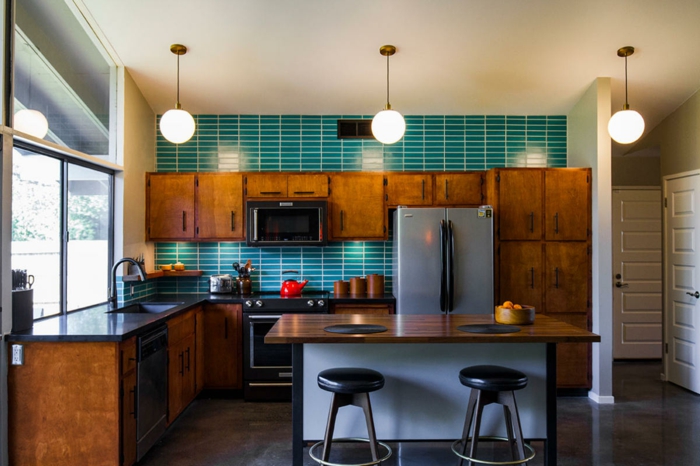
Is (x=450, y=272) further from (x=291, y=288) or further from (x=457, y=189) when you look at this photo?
(x=291, y=288)

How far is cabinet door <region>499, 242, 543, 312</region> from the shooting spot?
4.64 meters

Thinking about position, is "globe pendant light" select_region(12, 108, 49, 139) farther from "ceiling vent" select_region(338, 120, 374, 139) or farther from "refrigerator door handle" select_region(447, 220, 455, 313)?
"refrigerator door handle" select_region(447, 220, 455, 313)

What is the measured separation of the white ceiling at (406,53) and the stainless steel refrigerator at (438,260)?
1221 mm

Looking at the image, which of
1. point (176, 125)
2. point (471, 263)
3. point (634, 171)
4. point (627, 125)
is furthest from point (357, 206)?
point (634, 171)

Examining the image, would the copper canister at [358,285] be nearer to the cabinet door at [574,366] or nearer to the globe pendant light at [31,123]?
the cabinet door at [574,366]

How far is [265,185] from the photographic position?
491 centimetres

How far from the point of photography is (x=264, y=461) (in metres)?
3.25

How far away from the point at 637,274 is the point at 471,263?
273 cm

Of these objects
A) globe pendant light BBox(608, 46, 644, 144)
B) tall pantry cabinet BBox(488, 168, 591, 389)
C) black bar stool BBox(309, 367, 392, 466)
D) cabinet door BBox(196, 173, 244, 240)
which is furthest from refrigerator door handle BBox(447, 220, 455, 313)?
cabinet door BBox(196, 173, 244, 240)

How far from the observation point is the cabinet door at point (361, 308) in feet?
15.2

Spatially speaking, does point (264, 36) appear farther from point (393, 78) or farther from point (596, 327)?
point (596, 327)

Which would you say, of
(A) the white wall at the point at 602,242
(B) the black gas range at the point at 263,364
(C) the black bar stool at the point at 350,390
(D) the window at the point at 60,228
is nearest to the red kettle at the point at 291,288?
(B) the black gas range at the point at 263,364

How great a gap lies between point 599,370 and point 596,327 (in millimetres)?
372

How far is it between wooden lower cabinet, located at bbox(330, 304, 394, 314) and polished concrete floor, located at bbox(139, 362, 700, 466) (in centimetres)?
94
